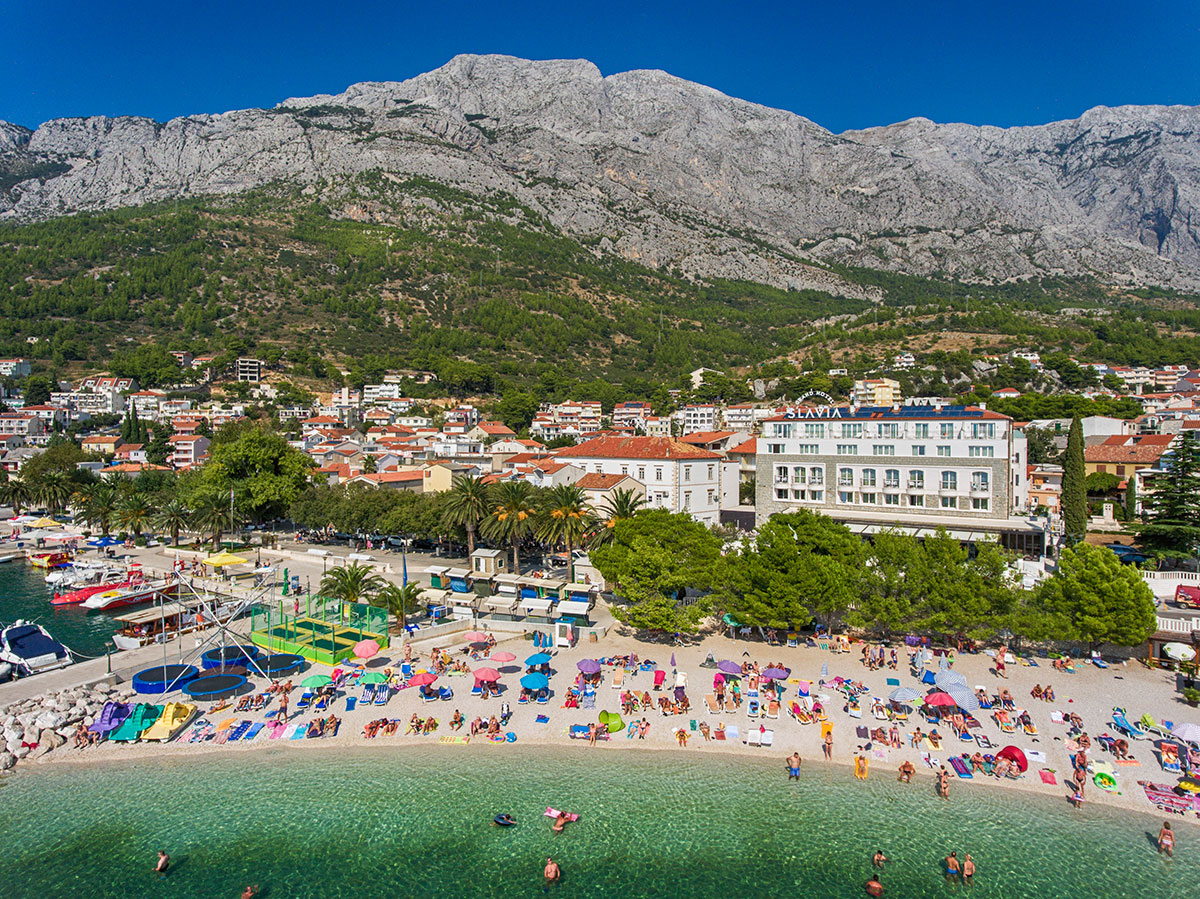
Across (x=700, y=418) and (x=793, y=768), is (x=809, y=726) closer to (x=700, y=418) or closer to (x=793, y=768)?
(x=793, y=768)

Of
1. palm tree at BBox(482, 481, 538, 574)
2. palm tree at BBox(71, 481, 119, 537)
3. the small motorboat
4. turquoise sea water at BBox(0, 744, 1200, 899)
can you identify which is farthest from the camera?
palm tree at BBox(71, 481, 119, 537)

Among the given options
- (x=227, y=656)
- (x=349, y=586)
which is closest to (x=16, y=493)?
(x=349, y=586)

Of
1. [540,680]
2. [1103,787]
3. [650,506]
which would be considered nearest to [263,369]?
[650,506]

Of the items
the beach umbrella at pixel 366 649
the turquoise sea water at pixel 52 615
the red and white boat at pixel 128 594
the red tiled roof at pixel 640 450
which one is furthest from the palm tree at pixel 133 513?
the beach umbrella at pixel 366 649

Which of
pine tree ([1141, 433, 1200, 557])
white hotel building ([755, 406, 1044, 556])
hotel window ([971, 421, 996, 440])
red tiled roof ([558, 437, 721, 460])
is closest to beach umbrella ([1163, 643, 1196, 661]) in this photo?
white hotel building ([755, 406, 1044, 556])

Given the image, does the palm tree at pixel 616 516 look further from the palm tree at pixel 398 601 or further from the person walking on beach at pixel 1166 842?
the person walking on beach at pixel 1166 842

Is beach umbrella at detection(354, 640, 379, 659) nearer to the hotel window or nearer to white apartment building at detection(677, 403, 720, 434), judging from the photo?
the hotel window
